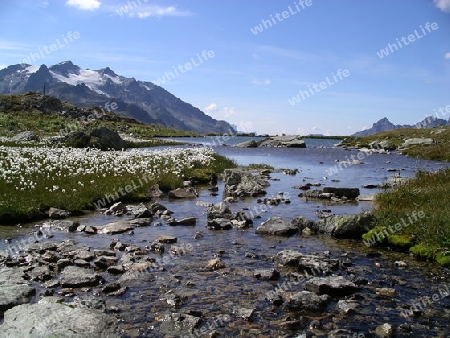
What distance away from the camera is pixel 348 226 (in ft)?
48.6

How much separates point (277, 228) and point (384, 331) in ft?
25.3

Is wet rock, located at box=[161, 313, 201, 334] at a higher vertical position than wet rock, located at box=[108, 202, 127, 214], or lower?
lower

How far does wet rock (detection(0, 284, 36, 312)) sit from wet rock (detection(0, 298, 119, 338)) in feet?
2.37

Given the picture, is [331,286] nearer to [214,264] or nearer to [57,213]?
[214,264]

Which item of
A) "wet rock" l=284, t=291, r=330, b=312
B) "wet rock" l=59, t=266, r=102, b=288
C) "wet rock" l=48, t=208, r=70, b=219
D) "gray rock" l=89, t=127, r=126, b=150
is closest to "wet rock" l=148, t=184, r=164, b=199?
"wet rock" l=48, t=208, r=70, b=219

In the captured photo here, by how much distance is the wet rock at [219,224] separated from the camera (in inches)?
627

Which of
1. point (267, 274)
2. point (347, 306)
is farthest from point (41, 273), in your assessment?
point (347, 306)

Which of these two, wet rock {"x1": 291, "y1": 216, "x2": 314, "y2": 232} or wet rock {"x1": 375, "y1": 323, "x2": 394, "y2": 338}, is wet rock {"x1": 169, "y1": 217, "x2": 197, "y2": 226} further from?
wet rock {"x1": 375, "y1": 323, "x2": 394, "y2": 338}

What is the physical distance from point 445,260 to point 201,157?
86.8 feet

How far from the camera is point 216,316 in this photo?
8.31 m

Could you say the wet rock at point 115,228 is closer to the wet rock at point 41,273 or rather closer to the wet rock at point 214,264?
the wet rock at point 41,273

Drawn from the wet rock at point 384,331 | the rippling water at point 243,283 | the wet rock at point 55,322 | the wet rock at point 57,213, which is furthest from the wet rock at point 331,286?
the wet rock at point 57,213

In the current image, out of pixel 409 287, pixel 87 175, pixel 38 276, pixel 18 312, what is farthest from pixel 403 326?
pixel 87 175

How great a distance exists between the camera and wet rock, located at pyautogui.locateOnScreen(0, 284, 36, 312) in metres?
8.19
